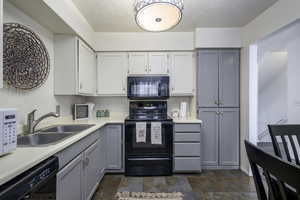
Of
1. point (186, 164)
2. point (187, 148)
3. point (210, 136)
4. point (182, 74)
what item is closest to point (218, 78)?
point (182, 74)

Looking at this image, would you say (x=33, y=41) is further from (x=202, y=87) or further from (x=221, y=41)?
(x=221, y=41)

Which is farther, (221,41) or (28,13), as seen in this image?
(221,41)

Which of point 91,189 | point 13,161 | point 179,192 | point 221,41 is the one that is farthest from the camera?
point 221,41

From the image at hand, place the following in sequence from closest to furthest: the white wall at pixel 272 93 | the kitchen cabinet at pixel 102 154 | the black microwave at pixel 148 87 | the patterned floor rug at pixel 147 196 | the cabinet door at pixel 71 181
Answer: the cabinet door at pixel 71 181, the patterned floor rug at pixel 147 196, the kitchen cabinet at pixel 102 154, the black microwave at pixel 148 87, the white wall at pixel 272 93

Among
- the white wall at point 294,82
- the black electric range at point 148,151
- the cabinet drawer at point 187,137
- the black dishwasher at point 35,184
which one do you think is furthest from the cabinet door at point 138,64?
the white wall at point 294,82

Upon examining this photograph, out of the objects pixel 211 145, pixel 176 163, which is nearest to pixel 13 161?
pixel 176 163

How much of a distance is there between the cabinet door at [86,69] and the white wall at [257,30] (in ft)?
8.11

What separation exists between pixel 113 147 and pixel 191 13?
227cm

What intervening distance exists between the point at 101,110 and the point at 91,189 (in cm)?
168

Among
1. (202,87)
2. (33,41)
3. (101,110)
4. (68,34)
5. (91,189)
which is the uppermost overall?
(68,34)

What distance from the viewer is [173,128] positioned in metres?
A: 2.97

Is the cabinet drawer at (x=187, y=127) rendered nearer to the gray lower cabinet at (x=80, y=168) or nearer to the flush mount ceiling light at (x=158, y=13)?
the gray lower cabinet at (x=80, y=168)

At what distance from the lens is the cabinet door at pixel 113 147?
2986mm

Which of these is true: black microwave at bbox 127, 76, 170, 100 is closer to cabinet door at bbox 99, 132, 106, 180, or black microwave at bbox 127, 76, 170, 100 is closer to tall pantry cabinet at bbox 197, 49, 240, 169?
tall pantry cabinet at bbox 197, 49, 240, 169
